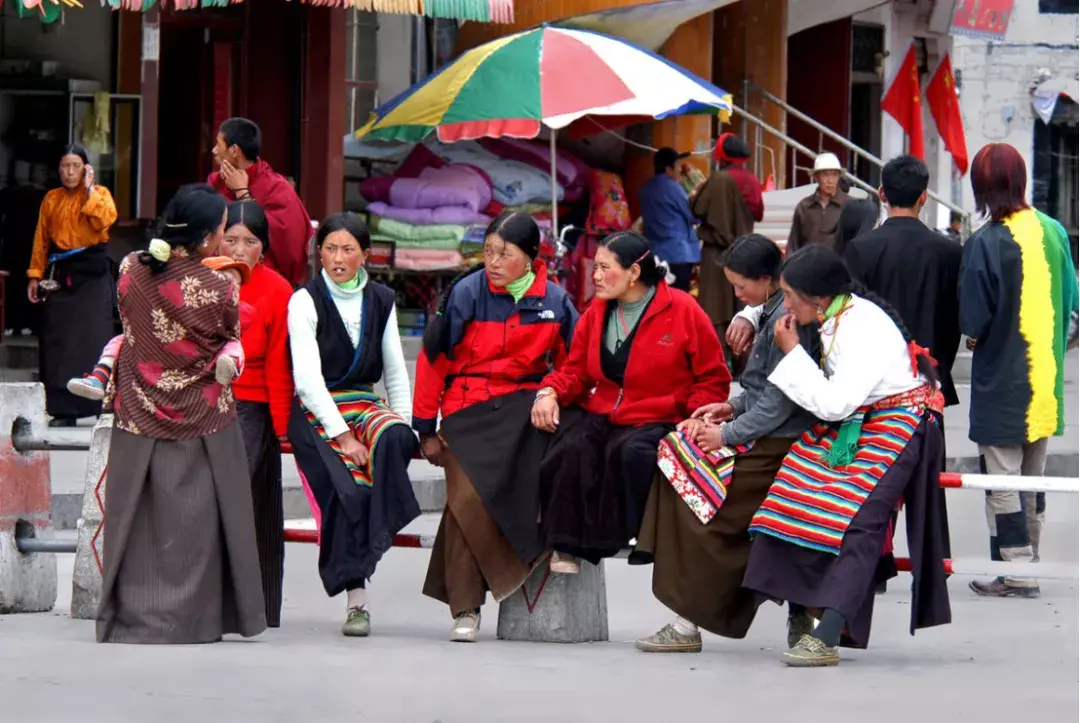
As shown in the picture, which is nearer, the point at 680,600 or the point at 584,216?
the point at 680,600

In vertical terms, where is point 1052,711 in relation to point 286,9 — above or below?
below

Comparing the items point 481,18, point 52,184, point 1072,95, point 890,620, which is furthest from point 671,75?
point 1072,95

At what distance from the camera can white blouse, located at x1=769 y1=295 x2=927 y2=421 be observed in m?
6.77

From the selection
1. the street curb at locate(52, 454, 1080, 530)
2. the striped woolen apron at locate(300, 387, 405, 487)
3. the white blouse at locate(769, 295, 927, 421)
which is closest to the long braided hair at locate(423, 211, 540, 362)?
the striped woolen apron at locate(300, 387, 405, 487)

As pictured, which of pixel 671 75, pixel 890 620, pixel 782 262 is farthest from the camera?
pixel 671 75

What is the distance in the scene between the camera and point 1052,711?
6164 mm

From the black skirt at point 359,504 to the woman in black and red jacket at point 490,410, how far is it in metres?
0.14

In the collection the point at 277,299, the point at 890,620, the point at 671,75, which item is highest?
the point at 671,75

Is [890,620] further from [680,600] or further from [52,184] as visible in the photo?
[52,184]

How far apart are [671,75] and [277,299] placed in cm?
818

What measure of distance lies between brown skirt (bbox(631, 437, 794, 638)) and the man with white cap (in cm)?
752

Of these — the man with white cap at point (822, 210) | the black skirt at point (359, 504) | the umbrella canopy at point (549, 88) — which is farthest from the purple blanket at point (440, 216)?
the black skirt at point (359, 504)

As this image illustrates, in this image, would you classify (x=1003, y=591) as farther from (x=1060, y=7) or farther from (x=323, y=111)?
(x=1060, y=7)

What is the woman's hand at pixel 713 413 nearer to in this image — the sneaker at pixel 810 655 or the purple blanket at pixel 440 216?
the sneaker at pixel 810 655
